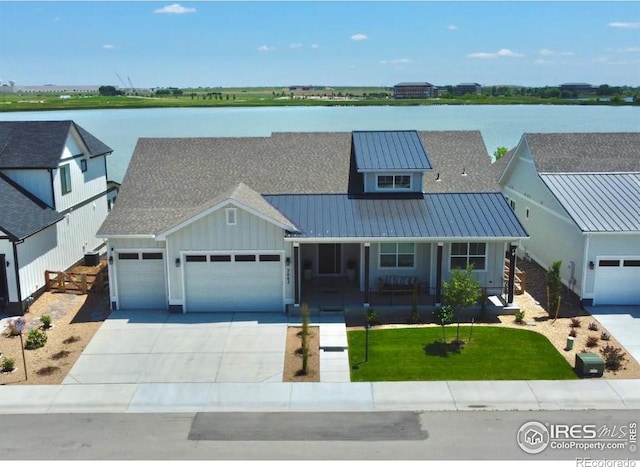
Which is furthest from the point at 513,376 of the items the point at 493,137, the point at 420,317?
the point at 493,137

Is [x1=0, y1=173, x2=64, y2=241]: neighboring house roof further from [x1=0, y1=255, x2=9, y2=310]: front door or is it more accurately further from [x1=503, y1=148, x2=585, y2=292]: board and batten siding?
[x1=503, y1=148, x2=585, y2=292]: board and batten siding

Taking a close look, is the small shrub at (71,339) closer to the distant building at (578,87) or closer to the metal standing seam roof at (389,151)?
the metal standing seam roof at (389,151)

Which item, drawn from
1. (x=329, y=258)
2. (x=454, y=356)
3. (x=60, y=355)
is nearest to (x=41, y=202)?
(x=60, y=355)

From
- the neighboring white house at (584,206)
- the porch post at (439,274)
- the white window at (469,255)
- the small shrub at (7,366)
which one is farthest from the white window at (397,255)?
the small shrub at (7,366)

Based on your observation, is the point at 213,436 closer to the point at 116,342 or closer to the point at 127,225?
the point at 116,342

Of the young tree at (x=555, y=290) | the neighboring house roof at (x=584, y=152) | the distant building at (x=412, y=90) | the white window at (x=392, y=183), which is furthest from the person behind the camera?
the distant building at (x=412, y=90)

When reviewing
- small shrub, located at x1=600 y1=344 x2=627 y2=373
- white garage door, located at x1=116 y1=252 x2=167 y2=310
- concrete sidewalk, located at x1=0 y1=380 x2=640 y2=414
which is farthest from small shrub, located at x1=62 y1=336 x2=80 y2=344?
small shrub, located at x1=600 y1=344 x2=627 y2=373
